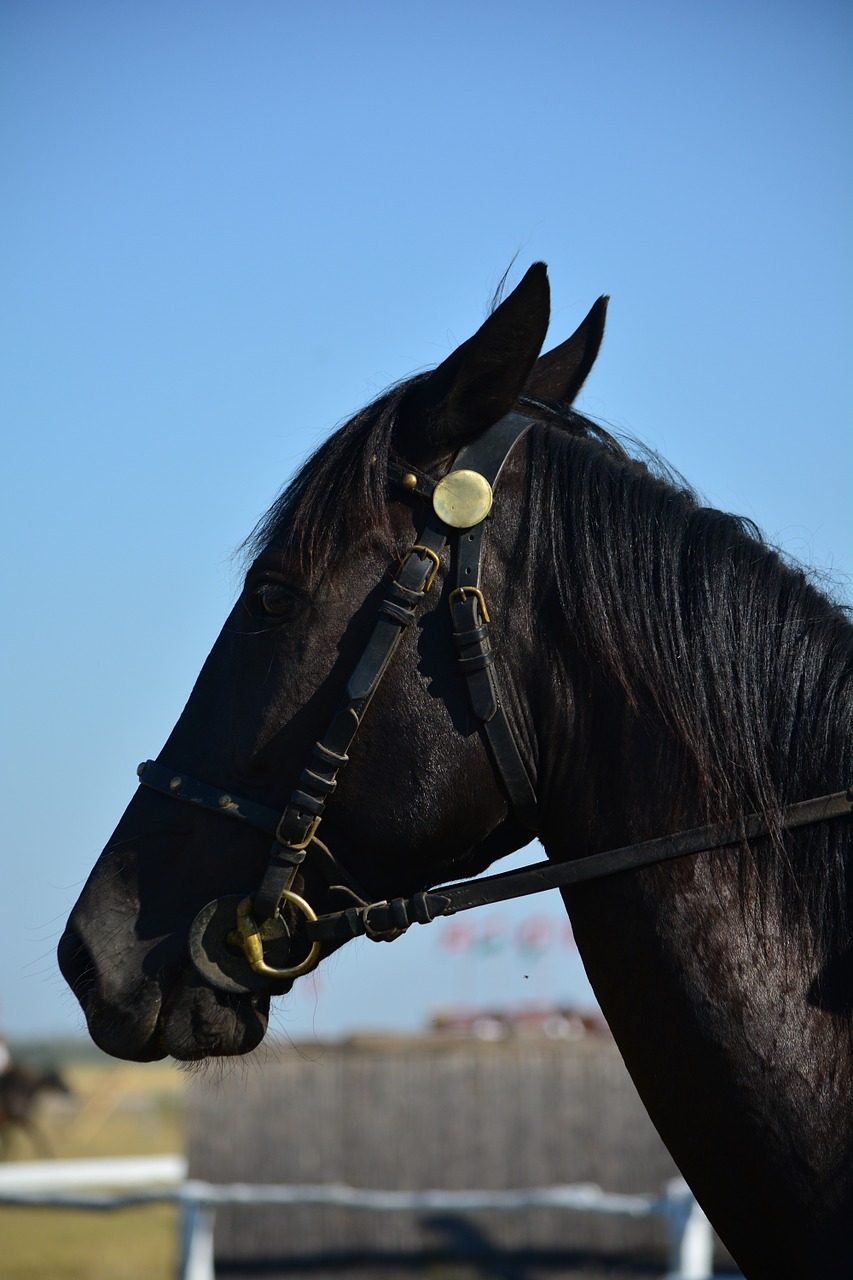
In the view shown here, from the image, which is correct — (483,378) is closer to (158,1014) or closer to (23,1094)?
(158,1014)

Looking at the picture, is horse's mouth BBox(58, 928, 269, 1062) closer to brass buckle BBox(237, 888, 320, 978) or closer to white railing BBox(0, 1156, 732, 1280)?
brass buckle BBox(237, 888, 320, 978)

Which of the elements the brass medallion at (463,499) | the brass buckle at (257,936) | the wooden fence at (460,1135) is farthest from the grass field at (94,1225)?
the wooden fence at (460,1135)

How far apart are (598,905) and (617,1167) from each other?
12.7 meters

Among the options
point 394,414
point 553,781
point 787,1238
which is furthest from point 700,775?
point 394,414

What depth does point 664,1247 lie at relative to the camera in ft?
41.7

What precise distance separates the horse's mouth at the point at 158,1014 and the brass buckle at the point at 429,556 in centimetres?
86

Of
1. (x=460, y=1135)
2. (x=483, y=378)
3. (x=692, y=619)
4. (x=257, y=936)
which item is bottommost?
(x=460, y=1135)

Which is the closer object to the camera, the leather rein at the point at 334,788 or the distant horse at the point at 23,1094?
the leather rein at the point at 334,788

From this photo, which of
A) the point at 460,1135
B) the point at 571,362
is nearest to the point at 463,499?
the point at 571,362

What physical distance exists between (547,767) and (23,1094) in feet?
94.5

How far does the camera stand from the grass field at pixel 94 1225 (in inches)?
674

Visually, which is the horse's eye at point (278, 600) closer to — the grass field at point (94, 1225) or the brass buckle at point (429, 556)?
the brass buckle at point (429, 556)

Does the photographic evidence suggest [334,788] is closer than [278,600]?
Yes

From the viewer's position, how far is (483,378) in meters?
2.29
